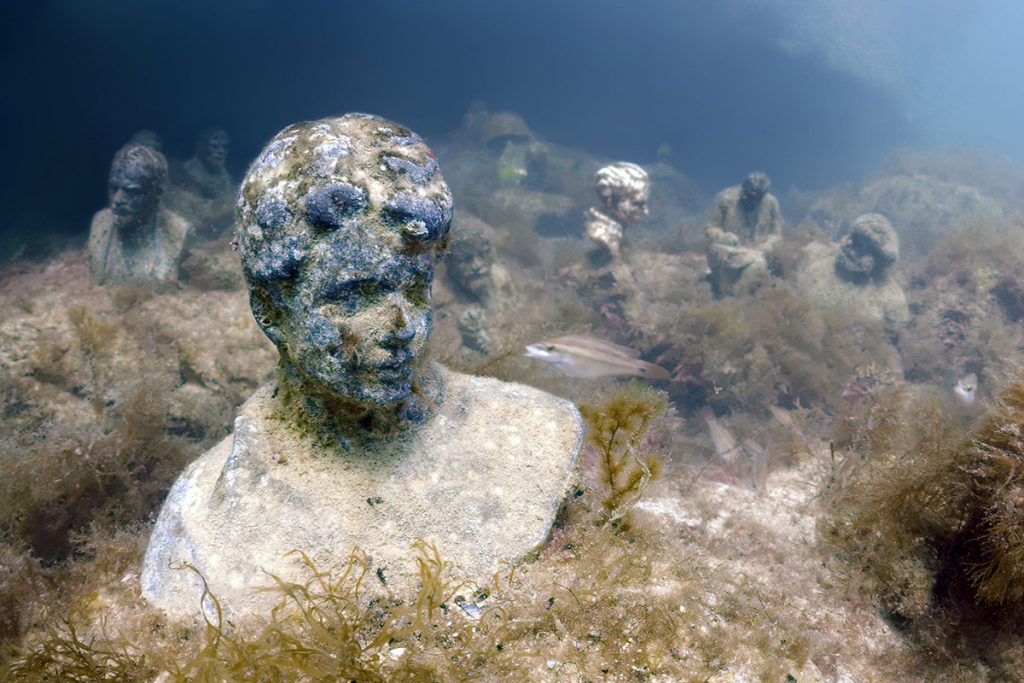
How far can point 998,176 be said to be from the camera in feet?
106

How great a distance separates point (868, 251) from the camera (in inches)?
458

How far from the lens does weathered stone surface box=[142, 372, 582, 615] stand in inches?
96.9

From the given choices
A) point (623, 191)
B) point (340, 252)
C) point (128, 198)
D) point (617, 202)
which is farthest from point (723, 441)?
point (128, 198)

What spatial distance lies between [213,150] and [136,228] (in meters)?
14.9

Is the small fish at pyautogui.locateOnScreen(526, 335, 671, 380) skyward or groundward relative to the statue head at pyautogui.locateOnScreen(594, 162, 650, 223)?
groundward

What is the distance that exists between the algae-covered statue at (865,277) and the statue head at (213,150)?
22.8m

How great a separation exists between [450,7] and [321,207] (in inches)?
1927

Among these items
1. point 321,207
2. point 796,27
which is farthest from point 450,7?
point 321,207

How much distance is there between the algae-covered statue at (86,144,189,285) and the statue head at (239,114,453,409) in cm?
724

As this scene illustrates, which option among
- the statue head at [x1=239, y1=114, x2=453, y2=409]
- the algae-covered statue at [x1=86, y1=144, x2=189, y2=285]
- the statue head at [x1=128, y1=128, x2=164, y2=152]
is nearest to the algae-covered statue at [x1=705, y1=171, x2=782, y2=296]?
the statue head at [x1=239, y1=114, x2=453, y2=409]

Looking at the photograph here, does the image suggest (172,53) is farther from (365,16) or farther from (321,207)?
(321,207)

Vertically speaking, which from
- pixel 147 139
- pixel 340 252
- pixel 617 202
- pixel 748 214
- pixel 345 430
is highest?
pixel 748 214

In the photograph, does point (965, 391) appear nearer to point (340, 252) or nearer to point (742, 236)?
point (742, 236)

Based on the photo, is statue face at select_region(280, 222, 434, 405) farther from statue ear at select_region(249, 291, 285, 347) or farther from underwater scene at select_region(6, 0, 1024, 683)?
statue ear at select_region(249, 291, 285, 347)
